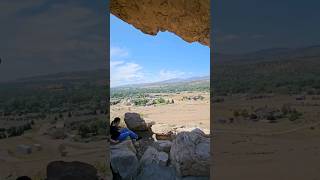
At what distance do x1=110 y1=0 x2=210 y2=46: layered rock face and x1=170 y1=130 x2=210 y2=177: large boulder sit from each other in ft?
6.02

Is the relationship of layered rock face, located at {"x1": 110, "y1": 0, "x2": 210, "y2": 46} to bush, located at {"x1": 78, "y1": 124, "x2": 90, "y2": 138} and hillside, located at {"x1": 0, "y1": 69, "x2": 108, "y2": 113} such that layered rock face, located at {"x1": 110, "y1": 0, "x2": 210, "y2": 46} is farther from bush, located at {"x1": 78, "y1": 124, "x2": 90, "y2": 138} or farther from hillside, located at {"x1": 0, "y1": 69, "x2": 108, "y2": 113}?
bush, located at {"x1": 78, "y1": 124, "x2": 90, "y2": 138}

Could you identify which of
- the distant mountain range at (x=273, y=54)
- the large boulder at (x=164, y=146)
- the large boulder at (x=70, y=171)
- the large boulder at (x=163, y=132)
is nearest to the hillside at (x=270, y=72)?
Answer: the distant mountain range at (x=273, y=54)

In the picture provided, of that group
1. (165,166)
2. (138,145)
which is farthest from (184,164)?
(138,145)

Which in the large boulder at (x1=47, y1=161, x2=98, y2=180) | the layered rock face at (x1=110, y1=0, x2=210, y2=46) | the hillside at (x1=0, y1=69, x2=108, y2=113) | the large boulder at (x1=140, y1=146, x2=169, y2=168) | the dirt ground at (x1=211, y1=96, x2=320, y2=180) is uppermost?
the layered rock face at (x1=110, y1=0, x2=210, y2=46)

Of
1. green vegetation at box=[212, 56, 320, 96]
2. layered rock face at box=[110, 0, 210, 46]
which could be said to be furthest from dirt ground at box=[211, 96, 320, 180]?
layered rock face at box=[110, 0, 210, 46]

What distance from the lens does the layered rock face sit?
23.5 ft

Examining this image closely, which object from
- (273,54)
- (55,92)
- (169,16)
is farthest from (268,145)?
(169,16)

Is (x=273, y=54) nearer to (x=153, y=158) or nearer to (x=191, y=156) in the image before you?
(x=191, y=156)

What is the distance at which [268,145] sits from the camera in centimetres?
451

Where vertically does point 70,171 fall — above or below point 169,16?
below

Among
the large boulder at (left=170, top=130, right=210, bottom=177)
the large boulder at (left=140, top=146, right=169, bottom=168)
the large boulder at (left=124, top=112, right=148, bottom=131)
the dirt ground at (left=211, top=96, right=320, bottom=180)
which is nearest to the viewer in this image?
the dirt ground at (left=211, top=96, right=320, bottom=180)

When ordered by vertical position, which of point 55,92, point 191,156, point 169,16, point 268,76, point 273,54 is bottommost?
point 191,156

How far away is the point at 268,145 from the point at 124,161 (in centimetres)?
320

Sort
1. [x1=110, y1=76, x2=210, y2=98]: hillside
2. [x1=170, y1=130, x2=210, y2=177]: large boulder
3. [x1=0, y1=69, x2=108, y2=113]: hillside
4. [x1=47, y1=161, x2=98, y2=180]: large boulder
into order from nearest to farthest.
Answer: [x1=0, y1=69, x2=108, y2=113]: hillside
[x1=47, y1=161, x2=98, y2=180]: large boulder
[x1=170, y1=130, x2=210, y2=177]: large boulder
[x1=110, y1=76, x2=210, y2=98]: hillside
